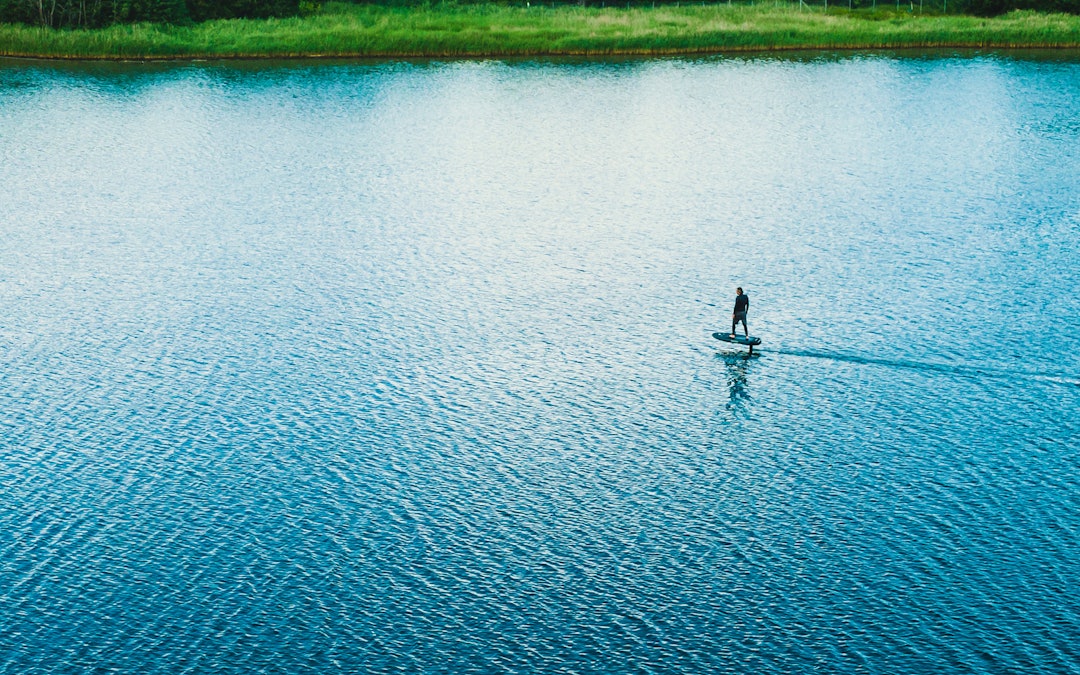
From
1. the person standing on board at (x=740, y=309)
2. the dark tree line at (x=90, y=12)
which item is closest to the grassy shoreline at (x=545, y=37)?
the dark tree line at (x=90, y=12)

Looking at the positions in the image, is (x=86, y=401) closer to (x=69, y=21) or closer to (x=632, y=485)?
(x=632, y=485)

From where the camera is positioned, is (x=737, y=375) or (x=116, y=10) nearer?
(x=737, y=375)

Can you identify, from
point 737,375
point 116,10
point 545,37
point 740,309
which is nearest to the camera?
point 737,375

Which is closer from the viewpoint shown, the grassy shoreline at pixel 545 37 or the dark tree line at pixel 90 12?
the grassy shoreline at pixel 545 37

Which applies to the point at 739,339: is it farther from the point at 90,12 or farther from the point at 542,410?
the point at 90,12

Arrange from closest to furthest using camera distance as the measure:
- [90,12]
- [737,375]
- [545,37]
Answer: [737,375], [545,37], [90,12]

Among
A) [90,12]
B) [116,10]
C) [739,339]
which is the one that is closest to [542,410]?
[739,339]

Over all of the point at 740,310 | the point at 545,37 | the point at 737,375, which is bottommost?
the point at 737,375

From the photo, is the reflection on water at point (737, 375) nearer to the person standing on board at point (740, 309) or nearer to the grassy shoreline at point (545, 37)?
the person standing on board at point (740, 309)

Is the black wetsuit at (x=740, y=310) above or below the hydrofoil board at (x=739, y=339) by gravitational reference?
above
